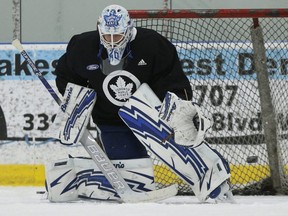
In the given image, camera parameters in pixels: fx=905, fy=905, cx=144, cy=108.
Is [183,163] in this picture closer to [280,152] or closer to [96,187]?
[96,187]

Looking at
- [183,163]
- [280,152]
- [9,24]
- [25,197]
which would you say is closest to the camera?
[183,163]

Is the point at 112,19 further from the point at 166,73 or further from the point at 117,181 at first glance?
the point at 117,181

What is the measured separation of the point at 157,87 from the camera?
4055 mm

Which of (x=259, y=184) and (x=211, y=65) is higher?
(x=211, y=65)

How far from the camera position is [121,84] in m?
4.07

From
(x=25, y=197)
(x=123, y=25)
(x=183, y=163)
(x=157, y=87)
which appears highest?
(x=123, y=25)

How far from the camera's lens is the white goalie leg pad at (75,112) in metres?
4.11

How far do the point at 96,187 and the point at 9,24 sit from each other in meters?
2.30

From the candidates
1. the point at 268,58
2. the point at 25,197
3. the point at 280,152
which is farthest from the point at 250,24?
the point at 25,197

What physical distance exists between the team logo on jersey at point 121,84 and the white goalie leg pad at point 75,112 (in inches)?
3.4

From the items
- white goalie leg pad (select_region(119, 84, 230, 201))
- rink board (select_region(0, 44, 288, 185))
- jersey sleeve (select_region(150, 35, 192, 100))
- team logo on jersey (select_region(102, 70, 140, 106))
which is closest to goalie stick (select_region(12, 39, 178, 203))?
white goalie leg pad (select_region(119, 84, 230, 201))

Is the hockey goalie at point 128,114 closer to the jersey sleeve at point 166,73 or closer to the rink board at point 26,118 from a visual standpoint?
the jersey sleeve at point 166,73

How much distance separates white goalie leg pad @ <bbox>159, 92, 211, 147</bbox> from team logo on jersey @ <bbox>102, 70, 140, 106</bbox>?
0.94 feet

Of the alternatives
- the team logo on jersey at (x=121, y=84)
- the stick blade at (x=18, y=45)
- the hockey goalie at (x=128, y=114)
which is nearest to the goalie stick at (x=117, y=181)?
the hockey goalie at (x=128, y=114)
